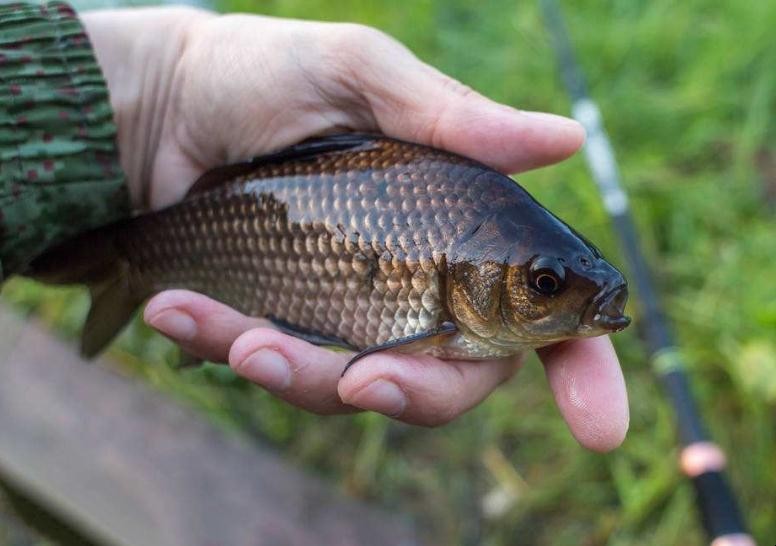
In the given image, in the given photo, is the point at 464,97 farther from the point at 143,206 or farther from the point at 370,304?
the point at 143,206

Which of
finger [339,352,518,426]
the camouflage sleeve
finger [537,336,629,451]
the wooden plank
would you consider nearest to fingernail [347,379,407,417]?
finger [339,352,518,426]

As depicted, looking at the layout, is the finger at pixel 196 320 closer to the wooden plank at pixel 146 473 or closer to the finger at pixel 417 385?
the finger at pixel 417 385

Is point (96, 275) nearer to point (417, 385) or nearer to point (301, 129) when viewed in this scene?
point (301, 129)

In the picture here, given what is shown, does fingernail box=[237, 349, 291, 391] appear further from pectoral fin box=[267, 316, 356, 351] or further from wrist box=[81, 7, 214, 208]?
wrist box=[81, 7, 214, 208]

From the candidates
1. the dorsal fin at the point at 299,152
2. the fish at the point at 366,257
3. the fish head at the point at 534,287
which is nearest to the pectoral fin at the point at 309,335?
the fish at the point at 366,257

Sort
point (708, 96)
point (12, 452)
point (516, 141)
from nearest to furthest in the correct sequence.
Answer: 1. point (516, 141)
2. point (12, 452)
3. point (708, 96)

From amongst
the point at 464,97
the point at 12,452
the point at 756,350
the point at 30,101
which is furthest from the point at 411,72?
the point at 12,452

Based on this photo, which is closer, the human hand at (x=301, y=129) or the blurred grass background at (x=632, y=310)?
the human hand at (x=301, y=129)

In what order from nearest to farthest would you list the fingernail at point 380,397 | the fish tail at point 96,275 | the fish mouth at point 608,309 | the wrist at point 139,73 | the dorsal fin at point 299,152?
the fish mouth at point 608,309 → the fingernail at point 380,397 → the dorsal fin at point 299,152 → the fish tail at point 96,275 → the wrist at point 139,73
